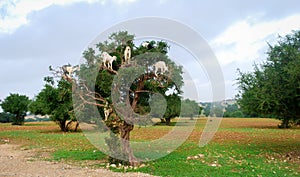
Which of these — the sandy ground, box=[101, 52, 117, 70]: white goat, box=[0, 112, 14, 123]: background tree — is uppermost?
box=[101, 52, 117, 70]: white goat

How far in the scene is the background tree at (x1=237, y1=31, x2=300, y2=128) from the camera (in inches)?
661

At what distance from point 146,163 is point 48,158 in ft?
17.3

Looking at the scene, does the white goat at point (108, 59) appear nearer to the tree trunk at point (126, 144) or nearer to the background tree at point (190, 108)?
the tree trunk at point (126, 144)

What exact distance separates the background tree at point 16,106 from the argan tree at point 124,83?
53.9 m

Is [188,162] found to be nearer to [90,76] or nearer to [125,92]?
[125,92]

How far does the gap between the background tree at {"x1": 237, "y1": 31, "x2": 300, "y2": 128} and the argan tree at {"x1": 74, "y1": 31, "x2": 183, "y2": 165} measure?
5.83m

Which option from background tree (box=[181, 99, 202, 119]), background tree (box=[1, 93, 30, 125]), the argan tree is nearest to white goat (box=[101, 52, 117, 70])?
the argan tree

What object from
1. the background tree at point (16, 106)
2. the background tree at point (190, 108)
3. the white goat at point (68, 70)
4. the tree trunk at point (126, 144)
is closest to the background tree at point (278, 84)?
the background tree at point (190, 108)

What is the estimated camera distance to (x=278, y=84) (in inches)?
695

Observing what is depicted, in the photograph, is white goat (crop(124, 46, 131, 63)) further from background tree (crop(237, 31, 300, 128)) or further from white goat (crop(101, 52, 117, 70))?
background tree (crop(237, 31, 300, 128))

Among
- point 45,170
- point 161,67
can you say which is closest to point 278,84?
point 161,67

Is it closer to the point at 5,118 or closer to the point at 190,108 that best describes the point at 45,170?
the point at 190,108

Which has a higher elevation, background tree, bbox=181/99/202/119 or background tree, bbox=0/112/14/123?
background tree, bbox=0/112/14/123

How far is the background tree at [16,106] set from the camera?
6359 centimetres
